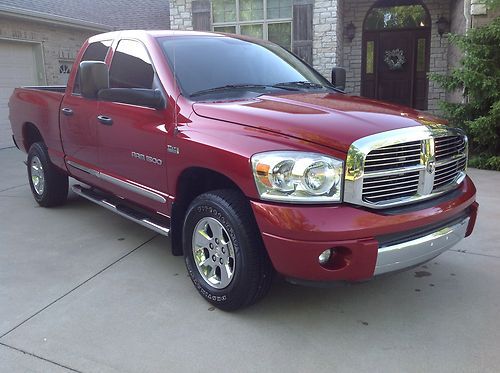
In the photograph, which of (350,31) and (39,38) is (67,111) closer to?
(39,38)

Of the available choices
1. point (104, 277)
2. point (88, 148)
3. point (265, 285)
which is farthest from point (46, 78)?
point (265, 285)

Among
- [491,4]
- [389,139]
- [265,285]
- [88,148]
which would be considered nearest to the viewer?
[389,139]

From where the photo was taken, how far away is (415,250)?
285 cm

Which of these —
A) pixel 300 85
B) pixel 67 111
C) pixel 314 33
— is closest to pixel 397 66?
pixel 314 33

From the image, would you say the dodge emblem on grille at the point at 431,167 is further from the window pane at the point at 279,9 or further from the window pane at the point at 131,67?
the window pane at the point at 279,9

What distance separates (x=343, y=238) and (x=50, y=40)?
12.7 m

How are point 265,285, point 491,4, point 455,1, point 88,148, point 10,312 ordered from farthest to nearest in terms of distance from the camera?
point 455,1 → point 491,4 → point 88,148 → point 10,312 → point 265,285

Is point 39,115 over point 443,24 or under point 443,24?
under

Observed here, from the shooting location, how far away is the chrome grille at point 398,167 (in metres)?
2.69

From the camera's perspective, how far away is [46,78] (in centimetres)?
1298

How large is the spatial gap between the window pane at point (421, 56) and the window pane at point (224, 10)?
5.49 m

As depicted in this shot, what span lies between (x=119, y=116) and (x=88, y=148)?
78 cm

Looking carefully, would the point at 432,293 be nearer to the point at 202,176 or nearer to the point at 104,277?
the point at 202,176

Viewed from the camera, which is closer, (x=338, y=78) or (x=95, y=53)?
(x=95, y=53)
